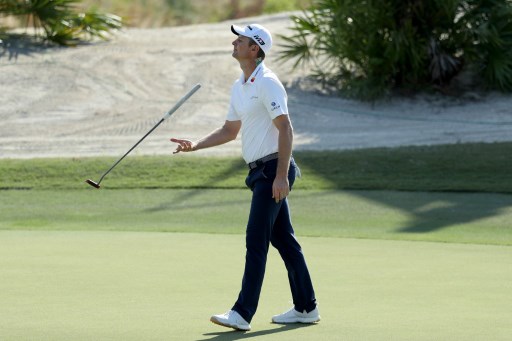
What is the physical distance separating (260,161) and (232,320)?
903mm

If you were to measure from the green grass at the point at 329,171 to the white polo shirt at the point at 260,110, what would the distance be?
8620 mm

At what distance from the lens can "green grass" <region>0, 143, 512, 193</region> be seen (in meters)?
15.6

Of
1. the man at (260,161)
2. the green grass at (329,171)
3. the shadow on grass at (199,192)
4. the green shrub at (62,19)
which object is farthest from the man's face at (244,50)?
the green shrub at (62,19)

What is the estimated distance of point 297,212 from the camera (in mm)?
13930

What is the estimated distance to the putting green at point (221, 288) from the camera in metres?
6.63

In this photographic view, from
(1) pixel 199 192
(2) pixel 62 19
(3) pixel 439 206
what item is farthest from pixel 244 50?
(2) pixel 62 19

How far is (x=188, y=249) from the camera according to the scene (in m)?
10.3

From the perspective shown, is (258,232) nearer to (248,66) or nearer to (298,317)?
(298,317)

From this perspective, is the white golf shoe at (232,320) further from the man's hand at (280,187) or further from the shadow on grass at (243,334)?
the man's hand at (280,187)

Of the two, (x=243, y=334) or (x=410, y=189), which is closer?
(x=243, y=334)

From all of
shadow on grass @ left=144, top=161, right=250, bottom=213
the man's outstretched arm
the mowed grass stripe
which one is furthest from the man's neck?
shadow on grass @ left=144, top=161, right=250, bottom=213

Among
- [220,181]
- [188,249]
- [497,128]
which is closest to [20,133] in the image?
[220,181]

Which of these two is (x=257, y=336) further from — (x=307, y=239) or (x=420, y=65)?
(x=420, y=65)

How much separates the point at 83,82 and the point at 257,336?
1927 cm
